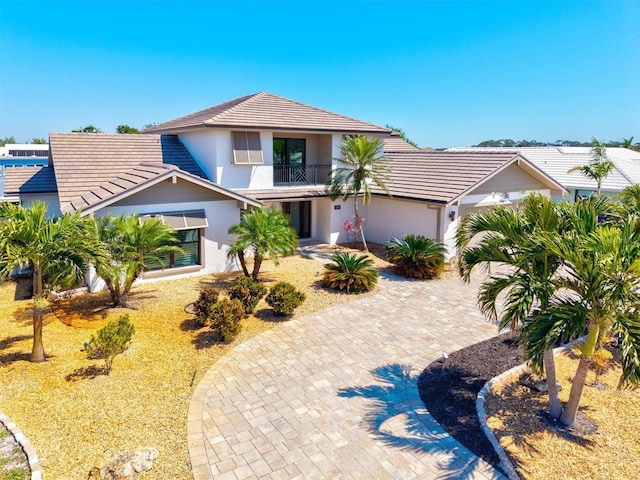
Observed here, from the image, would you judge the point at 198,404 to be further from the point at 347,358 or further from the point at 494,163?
the point at 494,163

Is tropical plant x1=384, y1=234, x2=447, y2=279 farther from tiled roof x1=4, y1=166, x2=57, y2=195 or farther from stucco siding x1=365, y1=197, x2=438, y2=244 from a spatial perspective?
tiled roof x1=4, y1=166, x2=57, y2=195

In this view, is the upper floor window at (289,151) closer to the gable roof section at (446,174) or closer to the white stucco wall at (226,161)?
the white stucco wall at (226,161)

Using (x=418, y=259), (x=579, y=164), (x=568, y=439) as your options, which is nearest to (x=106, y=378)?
(x=568, y=439)

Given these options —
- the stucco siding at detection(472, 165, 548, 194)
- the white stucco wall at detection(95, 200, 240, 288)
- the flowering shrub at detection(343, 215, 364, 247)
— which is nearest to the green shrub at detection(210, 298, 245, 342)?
the white stucco wall at detection(95, 200, 240, 288)

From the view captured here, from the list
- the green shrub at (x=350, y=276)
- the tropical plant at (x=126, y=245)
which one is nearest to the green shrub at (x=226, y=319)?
the tropical plant at (x=126, y=245)

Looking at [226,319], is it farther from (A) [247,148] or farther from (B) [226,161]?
(A) [247,148]

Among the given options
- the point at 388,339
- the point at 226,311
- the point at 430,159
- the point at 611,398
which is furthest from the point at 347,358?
the point at 430,159
